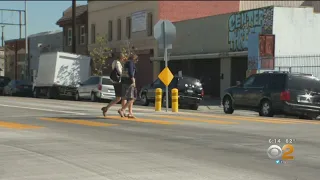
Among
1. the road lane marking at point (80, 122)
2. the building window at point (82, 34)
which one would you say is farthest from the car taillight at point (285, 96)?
the building window at point (82, 34)

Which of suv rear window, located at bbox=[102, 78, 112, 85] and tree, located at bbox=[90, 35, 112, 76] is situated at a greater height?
tree, located at bbox=[90, 35, 112, 76]

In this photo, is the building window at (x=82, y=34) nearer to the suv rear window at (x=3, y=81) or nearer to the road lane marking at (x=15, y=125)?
the suv rear window at (x=3, y=81)

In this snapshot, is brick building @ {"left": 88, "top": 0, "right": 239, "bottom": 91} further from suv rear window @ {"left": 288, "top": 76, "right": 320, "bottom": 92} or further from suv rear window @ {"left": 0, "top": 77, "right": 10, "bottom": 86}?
suv rear window @ {"left": 288, "top": 76, "right": 320, "bottom": 92}

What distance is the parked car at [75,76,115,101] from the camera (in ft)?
104

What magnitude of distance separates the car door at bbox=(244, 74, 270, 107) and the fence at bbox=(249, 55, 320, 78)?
8.13 metres

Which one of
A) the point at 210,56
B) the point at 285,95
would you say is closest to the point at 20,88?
the point at 210,56

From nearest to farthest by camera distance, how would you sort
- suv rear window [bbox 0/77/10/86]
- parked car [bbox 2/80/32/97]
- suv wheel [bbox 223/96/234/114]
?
suv wheel [bbox 223/96/234/114] < parked car [bbox 2/80/32/97] < suv rear window [bbox 0/77/10/86]

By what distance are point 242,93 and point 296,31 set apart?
1265 centimetres

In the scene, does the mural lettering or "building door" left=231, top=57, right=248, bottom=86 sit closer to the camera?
the mural lettering

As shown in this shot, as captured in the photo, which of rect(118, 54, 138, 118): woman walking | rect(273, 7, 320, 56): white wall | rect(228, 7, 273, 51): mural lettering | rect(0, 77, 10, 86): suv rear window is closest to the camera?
rect(118, 54, 138, 118): woman walking

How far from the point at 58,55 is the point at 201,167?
29.9 m

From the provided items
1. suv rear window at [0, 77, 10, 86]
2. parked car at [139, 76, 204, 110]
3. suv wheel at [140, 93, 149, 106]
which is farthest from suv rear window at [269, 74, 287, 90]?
suv rear window at [0, 77, 10, 86]

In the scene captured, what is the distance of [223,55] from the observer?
33344 millimetres

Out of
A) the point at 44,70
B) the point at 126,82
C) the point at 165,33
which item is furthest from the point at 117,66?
the point at 44,70
